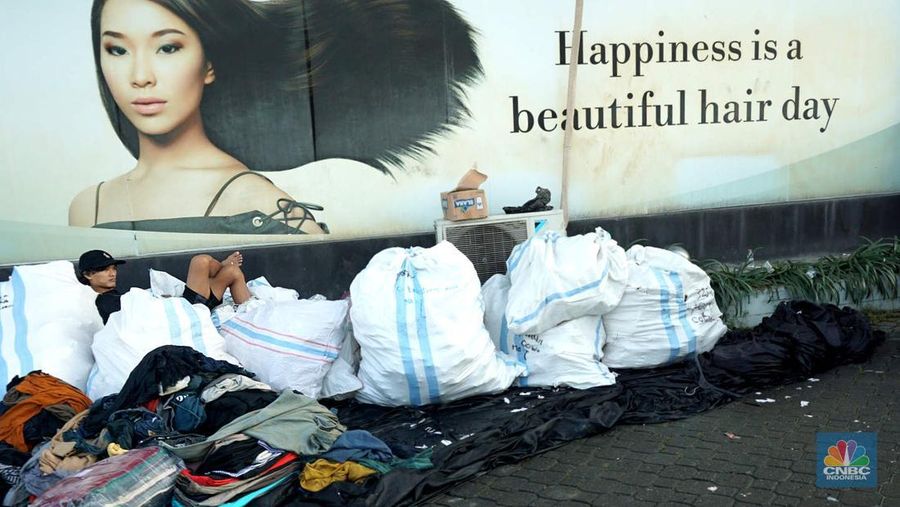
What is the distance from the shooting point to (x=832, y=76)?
604 cm

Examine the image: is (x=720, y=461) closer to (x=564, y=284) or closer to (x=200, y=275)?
(x=564, y=284)

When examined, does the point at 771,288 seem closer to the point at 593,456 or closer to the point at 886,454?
the point at 886,454

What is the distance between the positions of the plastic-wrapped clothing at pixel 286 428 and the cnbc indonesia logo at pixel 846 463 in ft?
6.97

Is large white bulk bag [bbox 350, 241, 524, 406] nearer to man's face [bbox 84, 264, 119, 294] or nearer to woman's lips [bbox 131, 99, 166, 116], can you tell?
man's face [bbox 84, 264, 119, 294]

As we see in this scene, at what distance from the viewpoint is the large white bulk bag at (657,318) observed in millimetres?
4289

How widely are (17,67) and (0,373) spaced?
85.5 inches

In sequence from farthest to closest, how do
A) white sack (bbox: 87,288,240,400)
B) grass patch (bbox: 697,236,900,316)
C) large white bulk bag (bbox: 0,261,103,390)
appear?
1. grass patch (bbox: 697,236,900,316)
2. large white bulk bag (bbox: 0,261,103,390)
3. white sack (bbox: 87,288,240,400)

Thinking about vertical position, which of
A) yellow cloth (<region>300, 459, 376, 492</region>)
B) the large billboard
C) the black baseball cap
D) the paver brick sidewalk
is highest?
the large billboard

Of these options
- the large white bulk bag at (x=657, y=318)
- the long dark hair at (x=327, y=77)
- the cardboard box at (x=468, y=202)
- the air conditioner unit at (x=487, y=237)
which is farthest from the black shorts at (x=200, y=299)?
the large white bulk bag at (x=657, y=318)

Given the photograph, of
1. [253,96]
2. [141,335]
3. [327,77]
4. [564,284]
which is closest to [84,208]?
[253,96]

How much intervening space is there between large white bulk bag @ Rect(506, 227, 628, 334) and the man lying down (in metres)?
1.82

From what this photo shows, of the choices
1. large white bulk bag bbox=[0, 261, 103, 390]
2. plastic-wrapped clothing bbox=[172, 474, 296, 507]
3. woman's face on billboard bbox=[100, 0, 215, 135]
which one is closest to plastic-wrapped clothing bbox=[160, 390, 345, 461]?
plastic-wrapped clothing bbox=[172, 474, 296, 507]

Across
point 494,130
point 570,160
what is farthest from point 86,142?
point 570,160

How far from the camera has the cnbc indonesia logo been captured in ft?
9.87
